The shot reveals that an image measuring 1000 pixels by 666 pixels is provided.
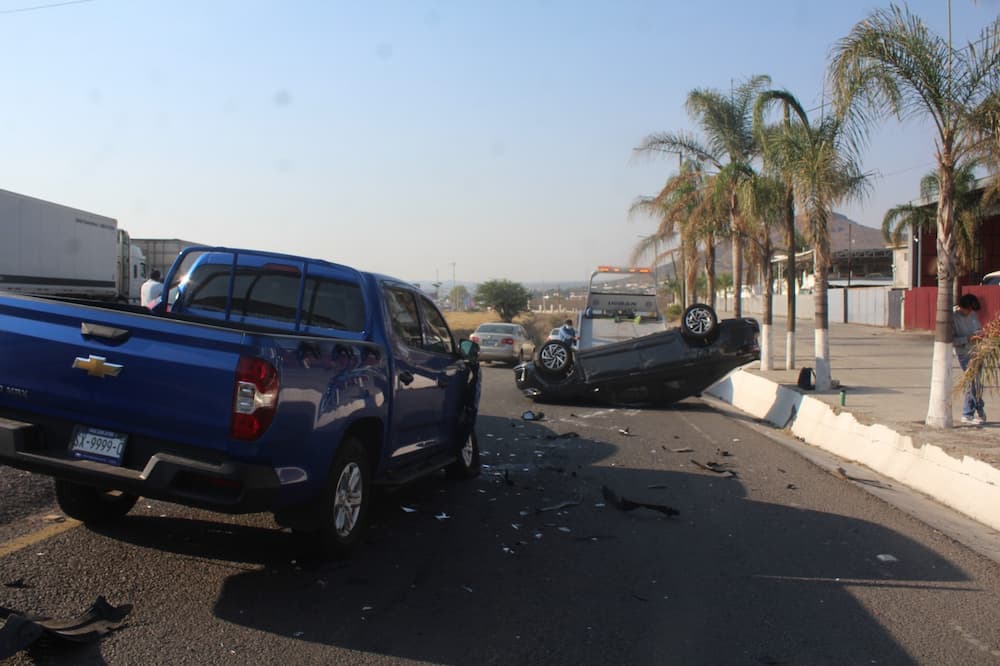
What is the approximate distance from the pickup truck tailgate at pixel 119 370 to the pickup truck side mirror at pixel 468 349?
396 centimetres

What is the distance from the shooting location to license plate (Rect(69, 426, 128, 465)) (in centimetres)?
493

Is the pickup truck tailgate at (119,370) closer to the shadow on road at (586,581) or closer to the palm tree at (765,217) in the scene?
the shadow on road at (586,581)

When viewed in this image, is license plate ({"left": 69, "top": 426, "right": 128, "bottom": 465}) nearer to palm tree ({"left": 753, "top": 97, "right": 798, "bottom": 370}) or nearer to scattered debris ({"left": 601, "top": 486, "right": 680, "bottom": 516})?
scattered debris ({"left": 601, "top": 486, "right": 680, "bottom": 516})

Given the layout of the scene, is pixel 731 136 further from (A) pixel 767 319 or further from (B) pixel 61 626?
(B) pixel 61 626

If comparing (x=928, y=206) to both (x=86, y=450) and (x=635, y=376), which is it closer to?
(x=635, y=376)

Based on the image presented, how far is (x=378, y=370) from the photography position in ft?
20.3

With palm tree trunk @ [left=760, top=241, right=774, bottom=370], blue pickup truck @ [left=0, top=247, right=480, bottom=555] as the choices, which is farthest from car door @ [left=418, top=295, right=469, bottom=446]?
palm tree trunk @ [left=760, top=241, right=774, bottom=370]

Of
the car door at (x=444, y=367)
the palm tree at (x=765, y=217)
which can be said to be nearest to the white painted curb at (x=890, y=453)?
the palm tree at (x=765, y=217)

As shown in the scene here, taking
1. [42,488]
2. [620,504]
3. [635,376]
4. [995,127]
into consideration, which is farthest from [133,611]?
[635,376]

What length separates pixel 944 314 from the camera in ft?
36.5

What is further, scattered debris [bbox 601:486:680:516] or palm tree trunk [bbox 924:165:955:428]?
palm tree trunk [bbox 924:165:955:428]

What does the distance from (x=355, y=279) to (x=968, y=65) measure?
8835 millimetres

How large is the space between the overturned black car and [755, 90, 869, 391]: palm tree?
65.4 inches

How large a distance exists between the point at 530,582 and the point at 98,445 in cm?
274
